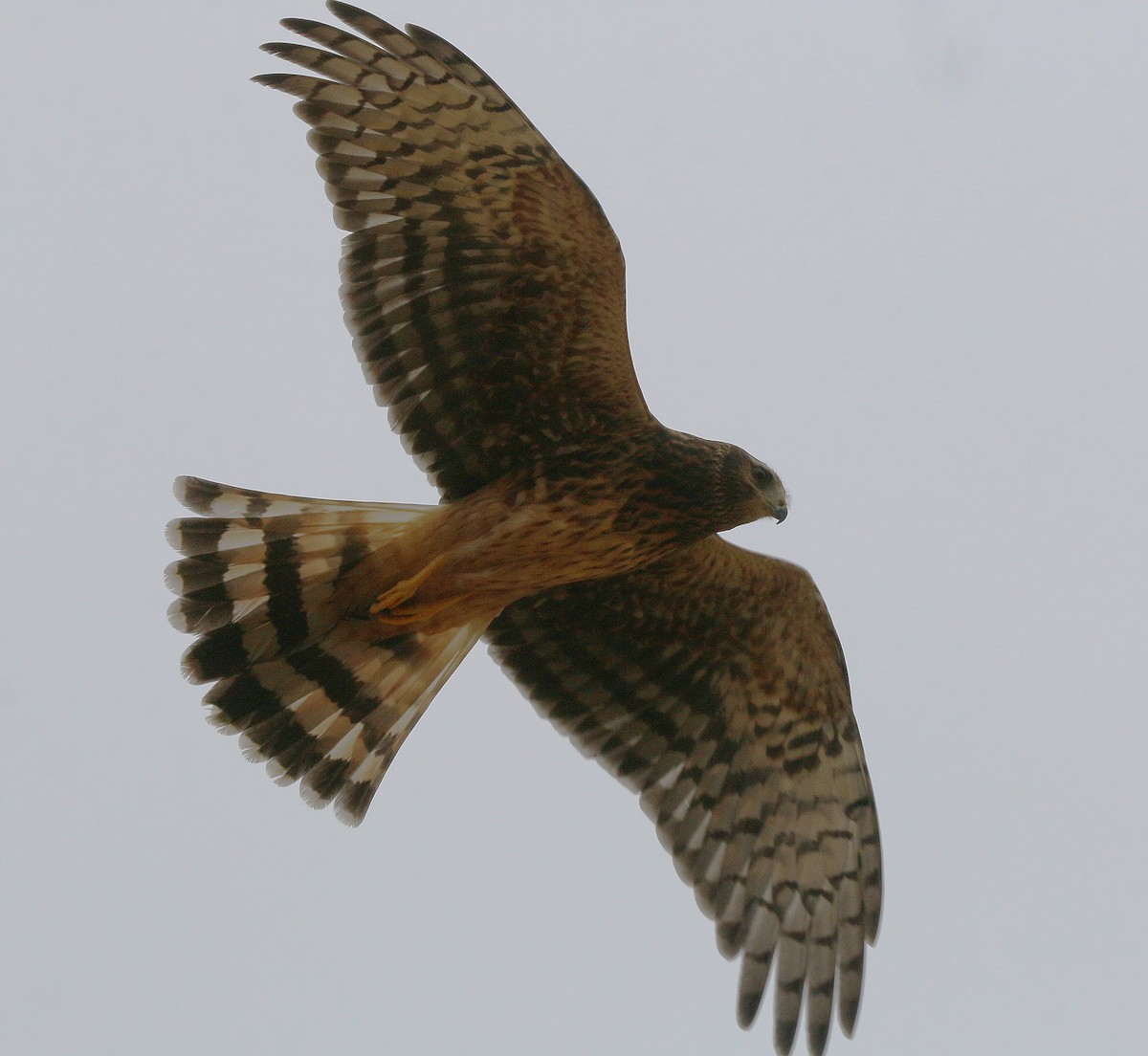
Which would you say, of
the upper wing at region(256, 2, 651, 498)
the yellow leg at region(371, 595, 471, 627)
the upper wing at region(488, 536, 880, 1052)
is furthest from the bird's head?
the yellow leg at region(371, 595, 471, 627)

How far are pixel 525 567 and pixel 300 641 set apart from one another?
0.95m

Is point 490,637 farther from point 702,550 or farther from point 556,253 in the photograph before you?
point 556,253

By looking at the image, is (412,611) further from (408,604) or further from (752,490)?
(752,490)

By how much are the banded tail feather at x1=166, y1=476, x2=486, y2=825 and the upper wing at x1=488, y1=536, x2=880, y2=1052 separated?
62 centimetres

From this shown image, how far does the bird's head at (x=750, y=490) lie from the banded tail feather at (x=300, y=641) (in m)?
1.19

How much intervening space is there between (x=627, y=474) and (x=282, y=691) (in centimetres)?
161

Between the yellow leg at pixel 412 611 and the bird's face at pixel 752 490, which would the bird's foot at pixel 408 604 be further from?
the bird's face at pixel 752 490

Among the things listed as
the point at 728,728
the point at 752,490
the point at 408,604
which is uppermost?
the point at 752,490

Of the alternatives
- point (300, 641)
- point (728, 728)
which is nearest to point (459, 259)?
point (300, 641)

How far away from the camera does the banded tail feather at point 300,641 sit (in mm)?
5910

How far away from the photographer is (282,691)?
6.12 meters

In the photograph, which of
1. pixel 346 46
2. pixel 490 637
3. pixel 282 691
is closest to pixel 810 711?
pixel 490 637

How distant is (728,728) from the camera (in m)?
6.73

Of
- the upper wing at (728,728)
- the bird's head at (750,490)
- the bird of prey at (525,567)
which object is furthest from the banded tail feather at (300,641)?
the bird's head at (750,490)
